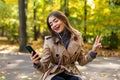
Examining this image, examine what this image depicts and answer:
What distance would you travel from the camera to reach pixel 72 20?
20.0m

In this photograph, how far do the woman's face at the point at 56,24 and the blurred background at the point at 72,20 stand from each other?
12271 millimetres

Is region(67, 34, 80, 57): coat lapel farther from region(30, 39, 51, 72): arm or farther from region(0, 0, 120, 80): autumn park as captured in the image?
region(0, 0, 120, 80): autumn park

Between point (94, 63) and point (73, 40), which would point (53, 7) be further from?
point (73, 40)

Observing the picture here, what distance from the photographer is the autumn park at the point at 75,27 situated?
34.8ft

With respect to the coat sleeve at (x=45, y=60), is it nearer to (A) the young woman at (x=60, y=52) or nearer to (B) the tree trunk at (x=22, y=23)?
(A) the young woman at (x=60, y=52)

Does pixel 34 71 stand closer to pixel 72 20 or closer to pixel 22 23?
pixel 22 23

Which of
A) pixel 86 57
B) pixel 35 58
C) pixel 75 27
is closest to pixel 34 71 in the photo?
pixel 86 57

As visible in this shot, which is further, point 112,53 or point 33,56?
point 112,53

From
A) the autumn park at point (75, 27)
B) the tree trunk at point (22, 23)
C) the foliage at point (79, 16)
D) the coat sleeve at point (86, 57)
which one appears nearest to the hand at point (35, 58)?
the coat sleeve at point (86, 57)

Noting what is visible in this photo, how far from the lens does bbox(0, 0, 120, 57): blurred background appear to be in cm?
1761

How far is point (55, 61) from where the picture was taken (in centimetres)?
448

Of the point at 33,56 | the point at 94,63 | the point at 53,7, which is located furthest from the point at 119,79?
the point at 53,7

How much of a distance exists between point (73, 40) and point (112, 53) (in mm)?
12744

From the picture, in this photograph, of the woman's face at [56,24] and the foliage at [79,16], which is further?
the foliage at [79,16]
